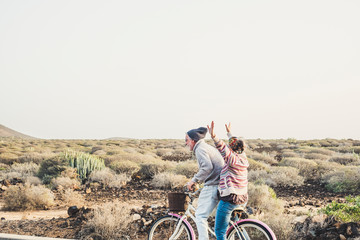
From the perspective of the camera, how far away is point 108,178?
14.3 meters

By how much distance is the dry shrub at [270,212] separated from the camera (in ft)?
20.9

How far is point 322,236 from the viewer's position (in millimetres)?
5961

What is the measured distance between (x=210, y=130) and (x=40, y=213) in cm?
750

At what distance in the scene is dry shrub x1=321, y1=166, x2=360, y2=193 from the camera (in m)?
13.3

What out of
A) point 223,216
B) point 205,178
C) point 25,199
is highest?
point 205,178

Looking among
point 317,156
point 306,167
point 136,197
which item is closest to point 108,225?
point 136,197

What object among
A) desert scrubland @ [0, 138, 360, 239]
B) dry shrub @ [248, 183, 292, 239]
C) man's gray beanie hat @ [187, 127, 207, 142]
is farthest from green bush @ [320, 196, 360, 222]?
man's gray beanie hat @ [187, 127, 207, 142]

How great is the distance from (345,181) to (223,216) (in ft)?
35.2

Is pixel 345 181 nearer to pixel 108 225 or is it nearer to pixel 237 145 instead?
pixel 108 225

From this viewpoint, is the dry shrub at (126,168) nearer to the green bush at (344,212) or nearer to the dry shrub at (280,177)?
the dry shrub at (280,177)

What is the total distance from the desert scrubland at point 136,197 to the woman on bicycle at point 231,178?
231 cm

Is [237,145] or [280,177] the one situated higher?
[237,145]

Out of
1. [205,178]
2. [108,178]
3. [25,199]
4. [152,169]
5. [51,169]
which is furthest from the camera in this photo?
[152,169]

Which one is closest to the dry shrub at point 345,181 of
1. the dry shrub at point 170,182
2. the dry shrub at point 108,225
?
the dry shrub at point 170,182
